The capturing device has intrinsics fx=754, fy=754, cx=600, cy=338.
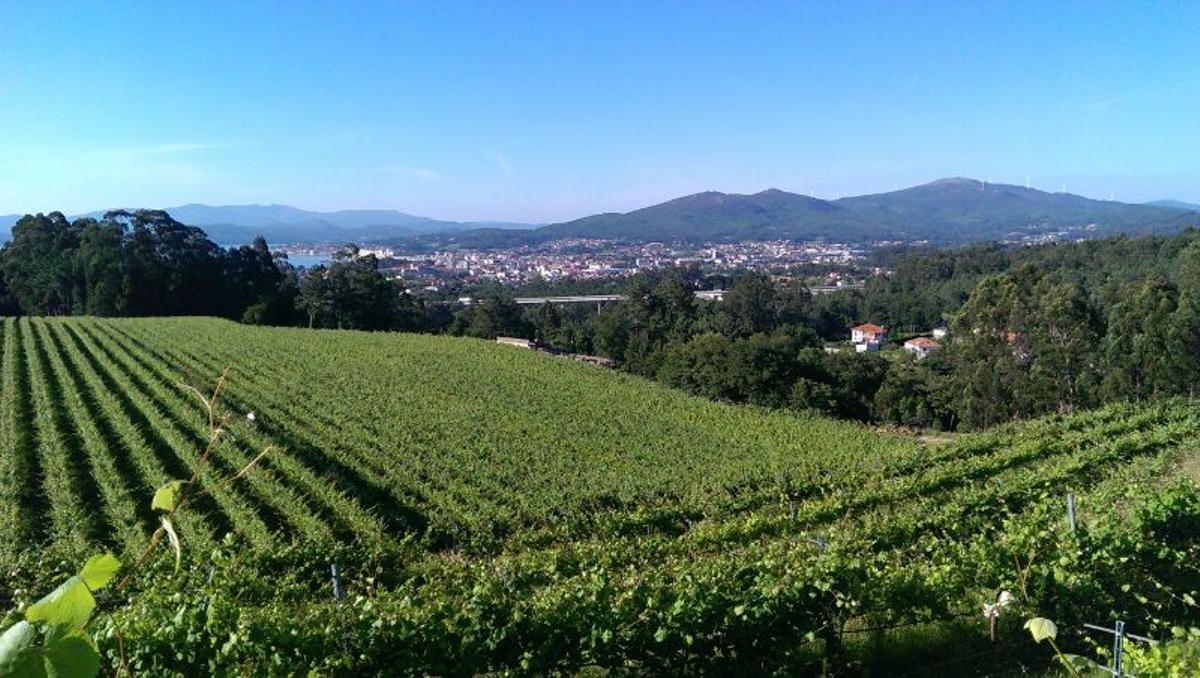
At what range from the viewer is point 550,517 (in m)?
13.7

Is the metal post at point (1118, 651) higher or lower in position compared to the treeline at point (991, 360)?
→ higher

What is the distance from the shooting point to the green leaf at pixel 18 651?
101 cm

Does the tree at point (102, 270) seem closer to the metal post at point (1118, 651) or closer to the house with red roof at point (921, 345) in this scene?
the metal post at point (1118, 651)

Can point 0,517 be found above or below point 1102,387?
above

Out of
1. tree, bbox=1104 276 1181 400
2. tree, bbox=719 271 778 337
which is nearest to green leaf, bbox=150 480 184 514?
tree, bbox=1104 276 1181 400

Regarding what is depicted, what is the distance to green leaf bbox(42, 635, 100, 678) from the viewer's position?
1.05 meters

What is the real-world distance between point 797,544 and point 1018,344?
27.9 metres

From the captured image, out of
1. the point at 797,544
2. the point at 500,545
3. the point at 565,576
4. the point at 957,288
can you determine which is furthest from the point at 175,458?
the point at 957,288

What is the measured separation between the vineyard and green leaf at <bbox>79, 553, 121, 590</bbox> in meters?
0.24

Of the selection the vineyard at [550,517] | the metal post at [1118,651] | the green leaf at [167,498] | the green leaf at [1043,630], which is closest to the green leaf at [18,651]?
the green leaf at [167,498]

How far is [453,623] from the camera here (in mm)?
5059

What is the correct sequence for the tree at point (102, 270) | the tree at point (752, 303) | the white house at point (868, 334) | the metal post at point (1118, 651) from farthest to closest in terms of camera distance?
1. the white house at point (868, 334)
2. the tree at point (752, 303)
3. the tree at point (102, 270)
4. the metal post at point (1118, 651)

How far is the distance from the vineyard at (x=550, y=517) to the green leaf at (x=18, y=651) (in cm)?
43

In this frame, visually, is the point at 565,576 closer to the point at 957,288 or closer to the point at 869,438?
the point at 869,438
